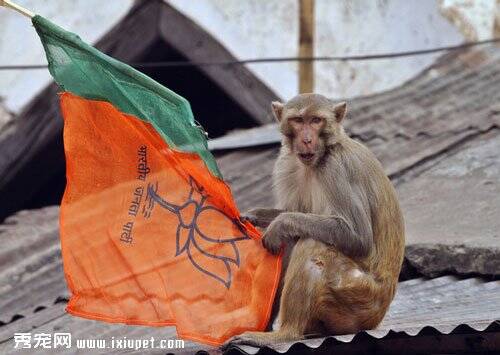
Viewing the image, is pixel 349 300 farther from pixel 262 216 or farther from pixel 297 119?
pixel 297 119

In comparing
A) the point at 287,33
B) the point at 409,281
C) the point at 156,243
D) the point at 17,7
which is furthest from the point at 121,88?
the point at 287,33

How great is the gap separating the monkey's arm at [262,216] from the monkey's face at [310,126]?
0.27 m

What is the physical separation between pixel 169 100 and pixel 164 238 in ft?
1.83

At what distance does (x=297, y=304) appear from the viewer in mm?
4836

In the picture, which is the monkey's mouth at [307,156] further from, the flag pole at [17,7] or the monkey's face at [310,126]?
the flag pole at [17,7]

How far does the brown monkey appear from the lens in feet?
16.0

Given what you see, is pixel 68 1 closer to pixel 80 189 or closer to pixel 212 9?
pixel 212 9

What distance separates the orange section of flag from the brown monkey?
0.13 meters

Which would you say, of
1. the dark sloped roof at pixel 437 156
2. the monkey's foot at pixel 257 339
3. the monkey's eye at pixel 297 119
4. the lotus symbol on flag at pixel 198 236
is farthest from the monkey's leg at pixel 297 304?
the dark sloped roof at pixel 437 156

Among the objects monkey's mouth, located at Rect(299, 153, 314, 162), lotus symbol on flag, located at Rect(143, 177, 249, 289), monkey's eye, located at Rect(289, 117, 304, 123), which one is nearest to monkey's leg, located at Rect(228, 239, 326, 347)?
lotus symbol on flag, located at Rect(143, 177, 249, 289)

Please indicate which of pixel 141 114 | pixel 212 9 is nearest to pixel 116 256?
pixel 141 114

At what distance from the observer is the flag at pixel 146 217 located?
4.95 metres

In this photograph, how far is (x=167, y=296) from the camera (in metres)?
4.94

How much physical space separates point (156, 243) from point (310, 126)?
0.80 m
